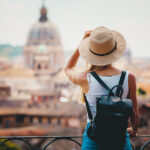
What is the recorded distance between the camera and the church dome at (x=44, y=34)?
159 feet

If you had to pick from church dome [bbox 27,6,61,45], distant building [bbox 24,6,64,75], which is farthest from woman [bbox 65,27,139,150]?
church dome [bbox 27,6,61,45]

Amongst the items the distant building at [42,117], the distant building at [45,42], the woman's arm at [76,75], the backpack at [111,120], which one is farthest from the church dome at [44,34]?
the backpack at [111,120]

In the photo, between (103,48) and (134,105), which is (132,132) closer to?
(134,105)

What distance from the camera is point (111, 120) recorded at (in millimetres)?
1165

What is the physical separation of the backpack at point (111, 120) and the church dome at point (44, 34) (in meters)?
47.8

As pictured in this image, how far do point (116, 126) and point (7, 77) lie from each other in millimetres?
36797

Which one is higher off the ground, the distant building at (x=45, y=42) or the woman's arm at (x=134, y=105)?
the woman's arm at (x=134, y=105)

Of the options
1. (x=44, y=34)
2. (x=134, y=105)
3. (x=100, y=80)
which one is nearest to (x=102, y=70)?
(x=100, y=80)

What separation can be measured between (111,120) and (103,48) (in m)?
0.40

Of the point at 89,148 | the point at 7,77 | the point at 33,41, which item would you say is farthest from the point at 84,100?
the point at 33,41

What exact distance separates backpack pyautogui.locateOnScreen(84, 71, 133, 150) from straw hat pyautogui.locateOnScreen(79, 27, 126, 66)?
175mm

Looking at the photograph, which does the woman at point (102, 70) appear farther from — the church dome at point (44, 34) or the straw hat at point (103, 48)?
the church dome at point (44, 34)

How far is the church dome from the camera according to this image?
48531 mm

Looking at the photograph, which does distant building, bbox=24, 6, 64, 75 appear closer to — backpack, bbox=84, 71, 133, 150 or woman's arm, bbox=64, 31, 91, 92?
woman's arm, bbox=64, 31, 91, 92
